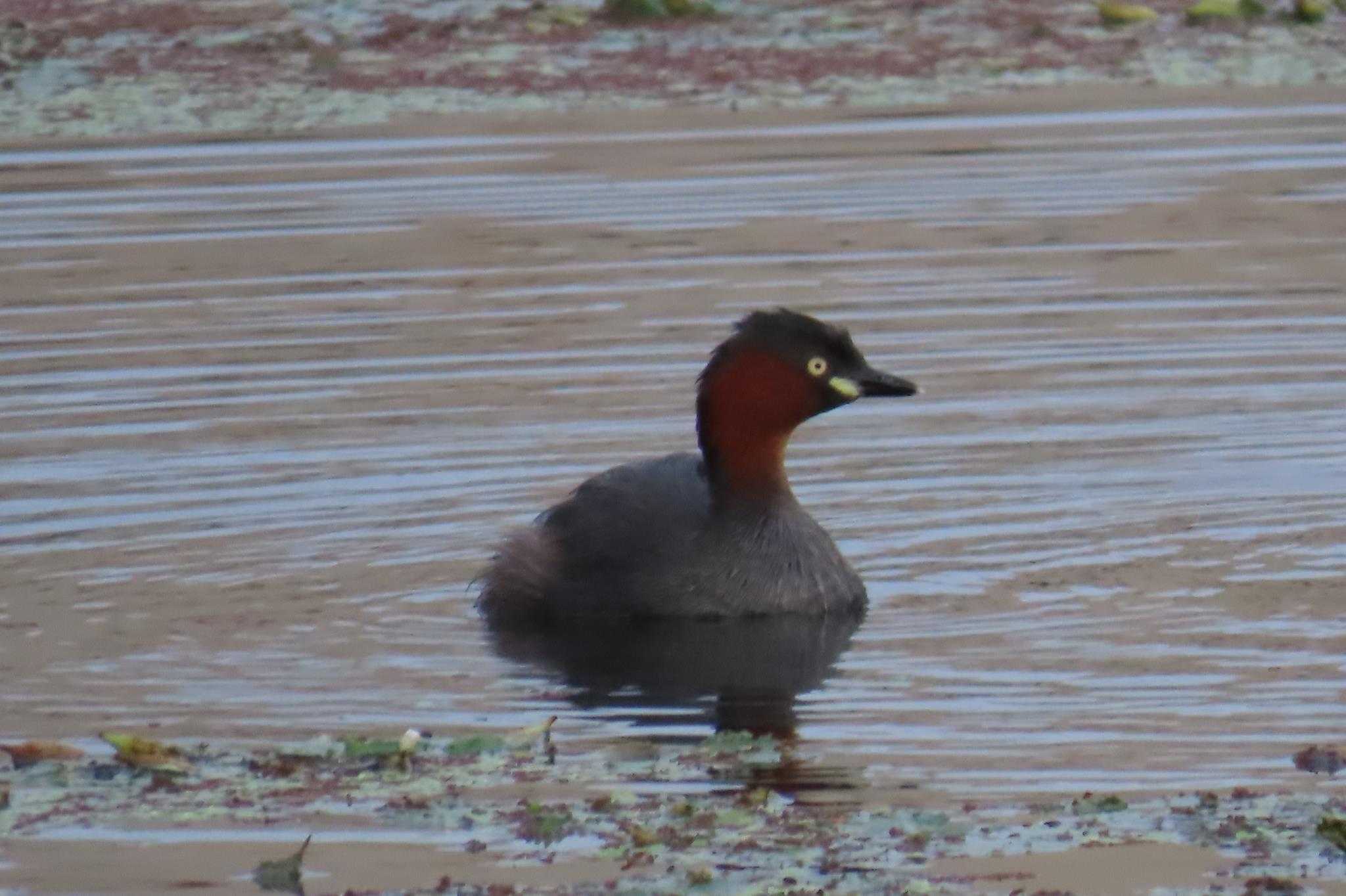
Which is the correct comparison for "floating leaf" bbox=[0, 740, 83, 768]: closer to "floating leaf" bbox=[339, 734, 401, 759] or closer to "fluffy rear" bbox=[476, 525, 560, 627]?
"floating leaf" bbox=[339, 734, 401, 759]

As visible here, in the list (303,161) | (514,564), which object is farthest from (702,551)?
(303,161)

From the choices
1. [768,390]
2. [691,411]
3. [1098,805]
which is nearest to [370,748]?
[1098,805]

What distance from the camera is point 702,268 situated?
15312mm

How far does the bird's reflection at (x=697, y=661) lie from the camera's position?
8.17 meters

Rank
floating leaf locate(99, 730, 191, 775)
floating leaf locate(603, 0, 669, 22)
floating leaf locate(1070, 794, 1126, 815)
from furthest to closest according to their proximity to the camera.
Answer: floating leaf locate(603, 0, 669, 22), floating leaf locate(99, 730, 191, 775), floating leaf locate(1070, 794, 1126, 815)

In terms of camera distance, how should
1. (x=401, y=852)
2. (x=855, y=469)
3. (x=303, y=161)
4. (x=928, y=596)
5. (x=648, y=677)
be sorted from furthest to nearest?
(x=303, y=161) → (x=855, y=469) → (x=928, y=596) → (x=648, y=677) → (x=401, y=852)

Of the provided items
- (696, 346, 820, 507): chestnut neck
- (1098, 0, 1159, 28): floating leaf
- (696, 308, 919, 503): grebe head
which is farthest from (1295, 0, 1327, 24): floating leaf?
(696, 346, 820, 507): chestnut neck

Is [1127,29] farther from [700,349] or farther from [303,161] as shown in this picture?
[700,349]

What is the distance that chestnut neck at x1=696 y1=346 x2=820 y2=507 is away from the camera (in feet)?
31.1

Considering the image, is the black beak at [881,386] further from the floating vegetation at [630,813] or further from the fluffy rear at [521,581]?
the floating vegetation at [630,813]

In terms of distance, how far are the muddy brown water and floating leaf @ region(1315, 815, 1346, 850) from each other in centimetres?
54

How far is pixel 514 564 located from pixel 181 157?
10127mm

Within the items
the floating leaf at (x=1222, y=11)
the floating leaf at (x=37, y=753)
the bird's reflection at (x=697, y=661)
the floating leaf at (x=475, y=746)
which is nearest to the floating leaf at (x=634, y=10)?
the floating leaf at (x=1222, y=11)

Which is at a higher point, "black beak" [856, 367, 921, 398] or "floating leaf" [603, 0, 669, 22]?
"black beak" [856, 367, 921, 398]
